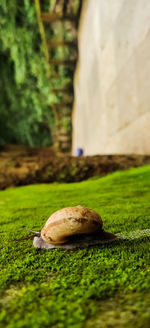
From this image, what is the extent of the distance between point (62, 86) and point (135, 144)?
23.3 ft

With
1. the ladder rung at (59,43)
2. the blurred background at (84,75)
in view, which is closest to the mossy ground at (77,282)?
the blurred background at (84,75)

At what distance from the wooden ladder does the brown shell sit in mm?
6827

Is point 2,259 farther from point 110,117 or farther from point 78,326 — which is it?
point 110,117

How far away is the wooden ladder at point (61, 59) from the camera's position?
7.13 metres

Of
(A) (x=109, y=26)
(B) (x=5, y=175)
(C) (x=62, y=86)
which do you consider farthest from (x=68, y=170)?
(C) (x=62, y=86)

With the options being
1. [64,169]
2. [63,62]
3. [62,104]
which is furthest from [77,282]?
[62,104]

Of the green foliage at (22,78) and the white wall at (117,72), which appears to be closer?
the white wall at (117,72)

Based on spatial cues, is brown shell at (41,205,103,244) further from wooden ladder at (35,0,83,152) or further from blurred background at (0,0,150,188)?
wooden ladder at (35,0,83,152)

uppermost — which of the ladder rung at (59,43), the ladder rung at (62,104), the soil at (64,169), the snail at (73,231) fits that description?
the ladder rung at (59,43)

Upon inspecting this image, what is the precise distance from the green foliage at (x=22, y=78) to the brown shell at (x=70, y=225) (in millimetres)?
8624

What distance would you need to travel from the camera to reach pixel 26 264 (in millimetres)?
1073

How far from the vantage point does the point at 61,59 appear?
9070 mm

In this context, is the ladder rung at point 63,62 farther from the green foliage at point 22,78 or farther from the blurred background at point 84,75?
the green foliage at point 22,78

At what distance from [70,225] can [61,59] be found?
8.99 metres
